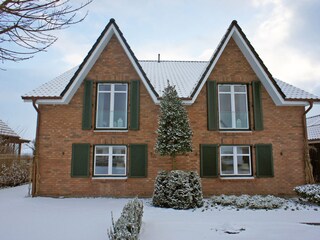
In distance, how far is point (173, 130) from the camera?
10.5 m

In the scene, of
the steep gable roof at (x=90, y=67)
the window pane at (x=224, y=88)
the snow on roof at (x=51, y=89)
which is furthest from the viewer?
the window pane at (x=224, y=88)

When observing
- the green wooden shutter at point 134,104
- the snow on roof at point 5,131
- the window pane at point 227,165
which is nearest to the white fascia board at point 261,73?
the window pane at point 227,165

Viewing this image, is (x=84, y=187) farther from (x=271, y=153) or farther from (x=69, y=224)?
(x=271, y=153)

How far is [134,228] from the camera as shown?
5180 millimetres

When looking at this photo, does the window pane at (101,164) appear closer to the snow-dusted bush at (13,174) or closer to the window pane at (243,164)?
the window pane at (243,164)

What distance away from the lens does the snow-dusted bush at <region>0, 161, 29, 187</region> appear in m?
14.8

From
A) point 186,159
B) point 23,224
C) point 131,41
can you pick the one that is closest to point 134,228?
point 23,224

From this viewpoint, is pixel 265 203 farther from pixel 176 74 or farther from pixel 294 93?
pixel 176 74

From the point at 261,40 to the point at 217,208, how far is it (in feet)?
26.9

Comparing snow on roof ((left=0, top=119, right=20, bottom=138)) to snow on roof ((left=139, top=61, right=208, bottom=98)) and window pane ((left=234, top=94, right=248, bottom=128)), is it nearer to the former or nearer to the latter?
snow on roof ((left=139, top=61, right=208, bottom=98))

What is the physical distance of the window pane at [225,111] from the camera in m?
12.8

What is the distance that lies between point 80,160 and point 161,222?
5959 mm

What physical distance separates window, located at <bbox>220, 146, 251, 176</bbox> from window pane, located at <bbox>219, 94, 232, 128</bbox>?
1176 mm

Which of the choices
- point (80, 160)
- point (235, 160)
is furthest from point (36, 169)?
point (235, 160)
